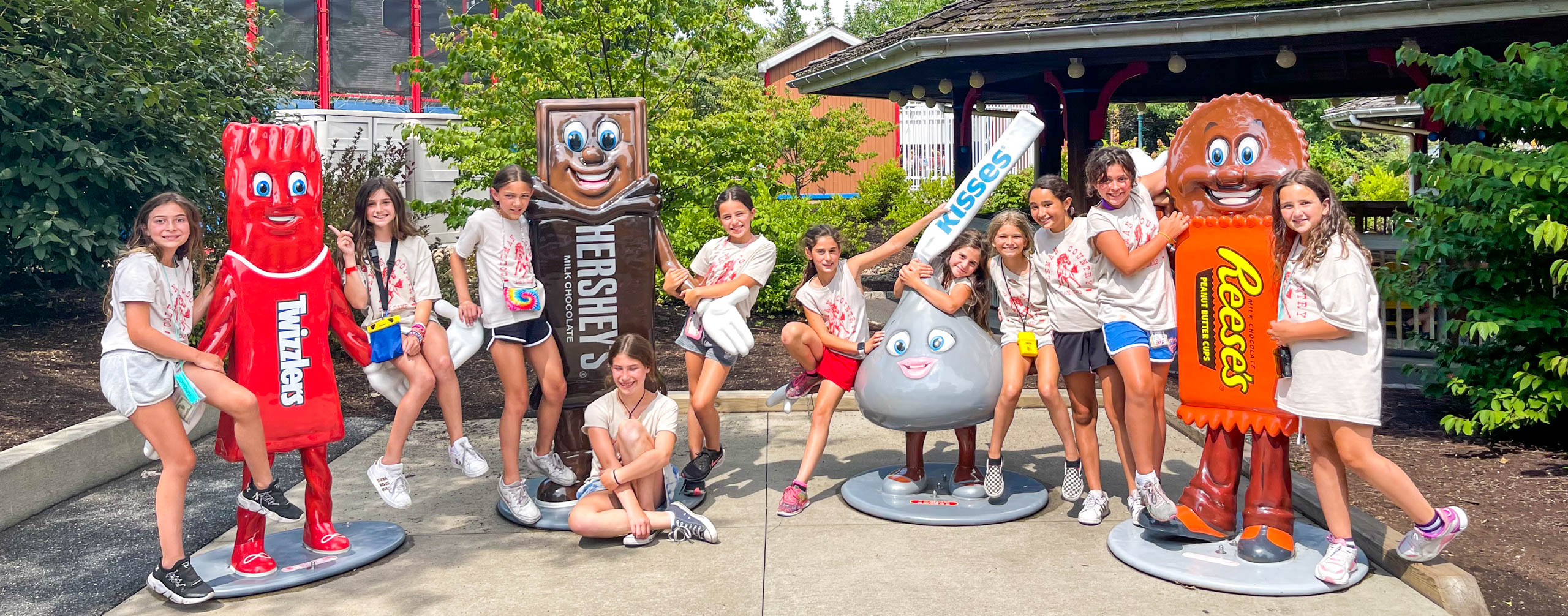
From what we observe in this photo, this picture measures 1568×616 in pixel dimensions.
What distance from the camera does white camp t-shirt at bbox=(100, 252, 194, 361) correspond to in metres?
4.18

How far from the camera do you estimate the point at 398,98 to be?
24.9 m

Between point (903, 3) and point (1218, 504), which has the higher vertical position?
point (903, 3)

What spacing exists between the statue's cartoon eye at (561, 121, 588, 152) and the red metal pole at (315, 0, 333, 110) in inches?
745

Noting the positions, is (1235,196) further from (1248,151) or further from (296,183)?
(296,183)

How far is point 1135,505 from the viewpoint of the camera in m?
A: 4.92

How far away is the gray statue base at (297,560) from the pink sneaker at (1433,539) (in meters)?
4.00

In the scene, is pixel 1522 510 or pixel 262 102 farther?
pixel 262 102

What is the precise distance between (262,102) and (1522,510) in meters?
11.0

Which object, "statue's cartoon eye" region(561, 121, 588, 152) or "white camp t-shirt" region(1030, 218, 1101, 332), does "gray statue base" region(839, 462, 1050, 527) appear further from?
"statue's cartoon eye" region(561, 121, 588, 152)

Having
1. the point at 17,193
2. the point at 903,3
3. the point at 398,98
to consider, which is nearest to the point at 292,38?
the point at 398,98

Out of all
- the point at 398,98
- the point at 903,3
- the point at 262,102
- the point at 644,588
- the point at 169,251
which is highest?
the point at 903,3

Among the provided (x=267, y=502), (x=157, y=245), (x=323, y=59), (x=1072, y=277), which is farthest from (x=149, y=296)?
(x=323, y=59)

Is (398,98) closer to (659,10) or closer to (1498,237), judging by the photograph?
(659,10)

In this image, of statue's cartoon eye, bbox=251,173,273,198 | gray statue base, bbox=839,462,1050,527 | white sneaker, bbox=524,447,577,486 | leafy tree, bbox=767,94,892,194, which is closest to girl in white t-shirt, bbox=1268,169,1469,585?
gray statue base, bbox=839,462,1050,527
